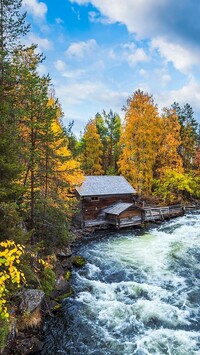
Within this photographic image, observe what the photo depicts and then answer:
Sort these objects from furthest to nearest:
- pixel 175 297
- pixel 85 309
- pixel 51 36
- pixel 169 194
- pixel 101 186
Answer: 1. pixel 169 194
2. pixel 101 186
3. pixel 51 36
4. pixel 175 297
5. pixel 85 309

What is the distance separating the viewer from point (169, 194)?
38719mm

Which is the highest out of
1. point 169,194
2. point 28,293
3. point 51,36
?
point 51,36

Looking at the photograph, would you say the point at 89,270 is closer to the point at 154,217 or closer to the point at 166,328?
the point at 166,328

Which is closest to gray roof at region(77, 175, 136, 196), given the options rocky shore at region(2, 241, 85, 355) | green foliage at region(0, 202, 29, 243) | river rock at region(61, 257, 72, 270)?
river rock at region(61, 257, 72, 270)

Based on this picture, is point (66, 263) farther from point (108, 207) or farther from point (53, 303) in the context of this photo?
point (108, 207)

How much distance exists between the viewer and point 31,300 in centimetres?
1095

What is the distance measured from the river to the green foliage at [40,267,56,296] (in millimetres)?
1181

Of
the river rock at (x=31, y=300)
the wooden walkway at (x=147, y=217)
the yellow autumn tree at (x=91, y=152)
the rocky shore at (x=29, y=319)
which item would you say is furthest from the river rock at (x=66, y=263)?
the yellow autumn tree at (x=91, y=152)

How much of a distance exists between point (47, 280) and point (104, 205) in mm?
17577

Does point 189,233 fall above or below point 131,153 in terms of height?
below

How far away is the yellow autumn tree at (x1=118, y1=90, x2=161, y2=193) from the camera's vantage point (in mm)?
36281

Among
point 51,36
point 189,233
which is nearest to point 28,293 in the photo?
point 51,36

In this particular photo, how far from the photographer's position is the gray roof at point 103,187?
29.2 meters

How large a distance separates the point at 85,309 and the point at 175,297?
4655 millimetres
